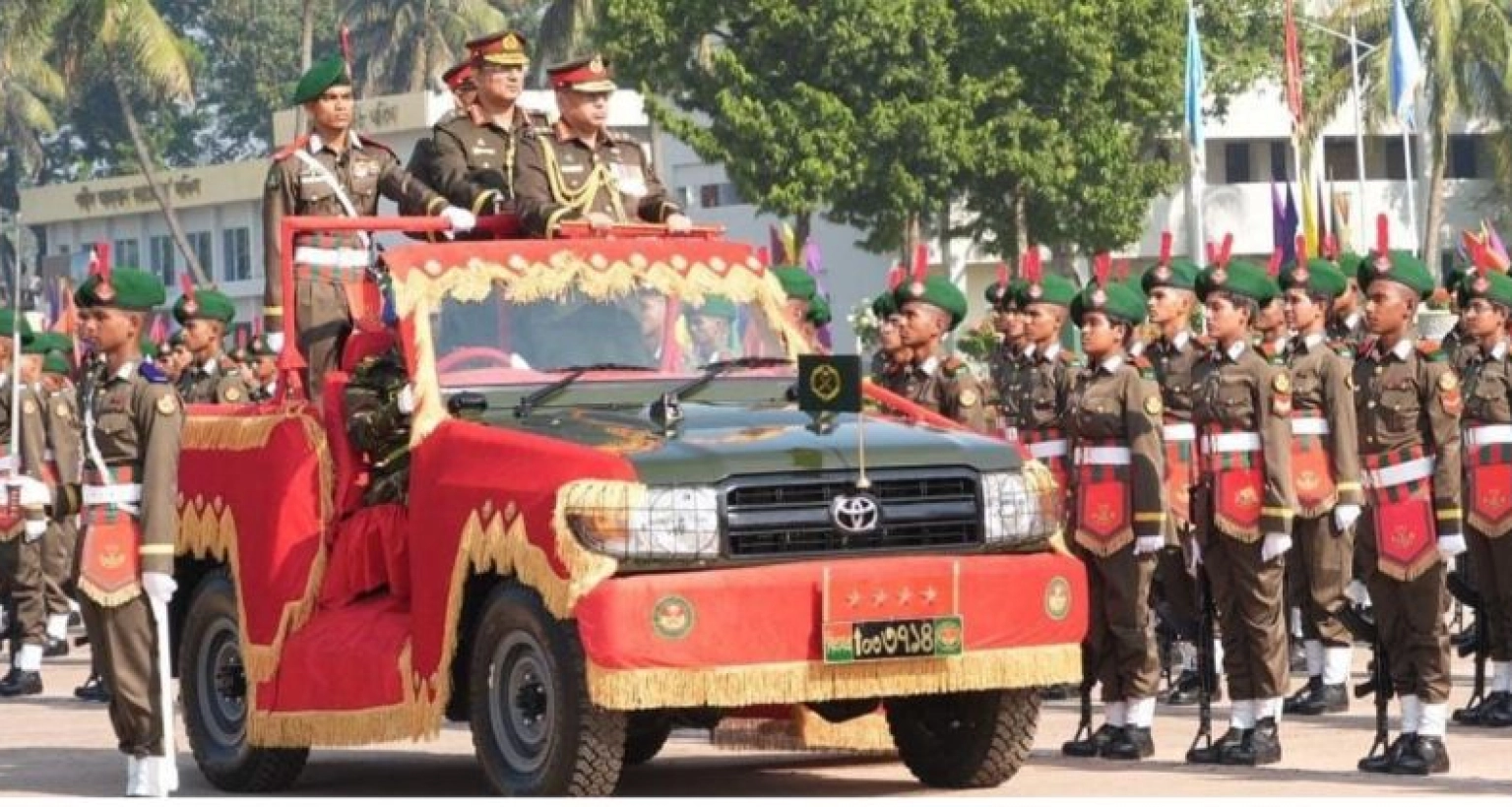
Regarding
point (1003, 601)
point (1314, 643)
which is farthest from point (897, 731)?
point (1314, 643)

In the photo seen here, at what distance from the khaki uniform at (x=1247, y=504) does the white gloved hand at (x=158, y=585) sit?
4.46m

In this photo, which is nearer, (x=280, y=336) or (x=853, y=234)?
(x=280, y=336)

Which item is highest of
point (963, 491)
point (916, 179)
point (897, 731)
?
point (916, 179)

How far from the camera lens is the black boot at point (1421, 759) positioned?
14461 millimetres

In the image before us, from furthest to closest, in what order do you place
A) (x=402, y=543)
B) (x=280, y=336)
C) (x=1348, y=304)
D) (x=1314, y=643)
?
(x=1348, y=304)
(x=1314, y=643)
(x=280, y=336)
(x=402, y=543)

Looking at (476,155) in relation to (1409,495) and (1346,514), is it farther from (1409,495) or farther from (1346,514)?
(1409,495)

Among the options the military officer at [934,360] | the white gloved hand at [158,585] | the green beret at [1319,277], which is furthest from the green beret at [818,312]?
the white gloved hand at [158,585]

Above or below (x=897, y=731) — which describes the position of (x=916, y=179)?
above

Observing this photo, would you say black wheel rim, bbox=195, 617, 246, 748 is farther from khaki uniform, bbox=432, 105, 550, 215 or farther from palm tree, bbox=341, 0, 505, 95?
palm tree, bbox=341, 0, 505, 95

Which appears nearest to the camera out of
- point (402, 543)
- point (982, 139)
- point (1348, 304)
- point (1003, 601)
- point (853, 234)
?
point (1003, 601)

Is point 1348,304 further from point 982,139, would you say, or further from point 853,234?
point 853,234

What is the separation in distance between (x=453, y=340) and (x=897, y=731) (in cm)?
231

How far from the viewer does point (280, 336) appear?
15211mm

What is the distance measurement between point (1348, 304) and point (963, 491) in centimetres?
814
